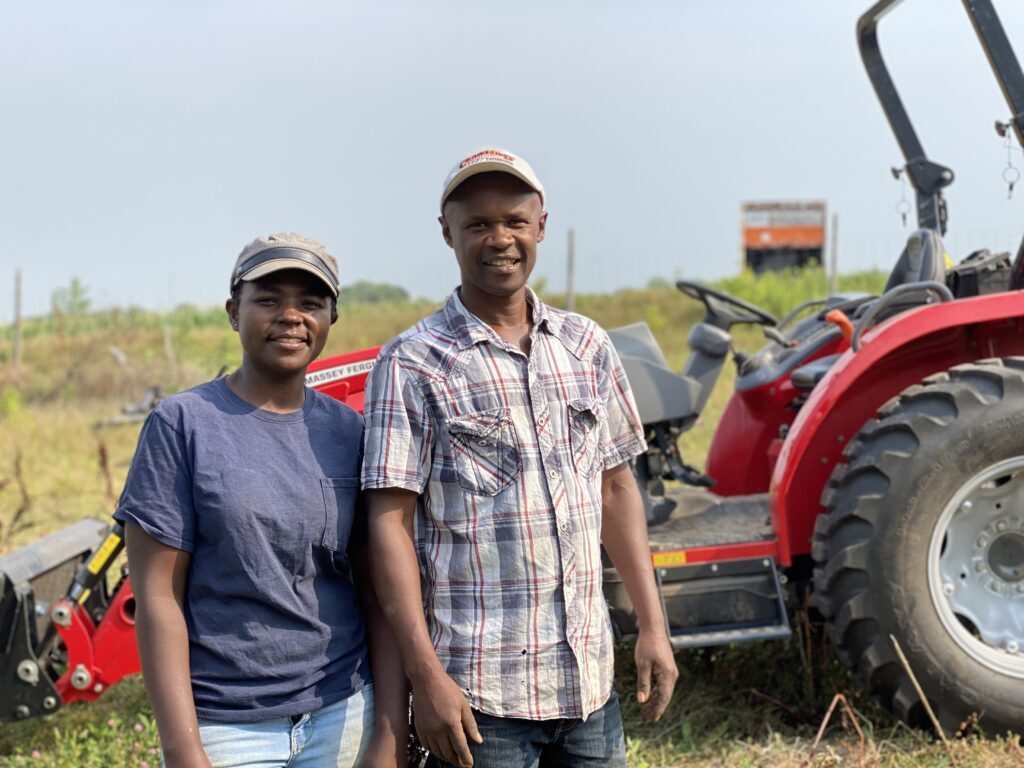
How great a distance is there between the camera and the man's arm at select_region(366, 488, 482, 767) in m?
1.74

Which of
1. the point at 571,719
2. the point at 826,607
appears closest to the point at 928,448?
the point at 826,607

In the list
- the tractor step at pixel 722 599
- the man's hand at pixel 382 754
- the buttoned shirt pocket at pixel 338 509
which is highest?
the buttoned shirt pocket at pixel 338 509

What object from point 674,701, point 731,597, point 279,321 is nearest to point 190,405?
point 279,321

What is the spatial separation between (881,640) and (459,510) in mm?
1673

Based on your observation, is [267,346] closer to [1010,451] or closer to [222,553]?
[222,553]

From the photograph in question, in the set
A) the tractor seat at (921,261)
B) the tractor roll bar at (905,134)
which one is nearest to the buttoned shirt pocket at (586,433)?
the tractor seat at (921,261)

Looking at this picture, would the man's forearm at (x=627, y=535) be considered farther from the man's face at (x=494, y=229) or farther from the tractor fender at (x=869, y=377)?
the tractor fender at (x=869, y=377)

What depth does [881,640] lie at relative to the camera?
3002 mm

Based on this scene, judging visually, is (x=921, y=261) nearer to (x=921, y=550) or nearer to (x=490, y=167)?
(x=921, y=550)

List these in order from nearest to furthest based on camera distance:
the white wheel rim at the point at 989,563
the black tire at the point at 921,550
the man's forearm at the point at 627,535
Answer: the man's forearm at the point at 627,535
the black tire at the point at 921,550
the white wheel rim at the point at 989,563

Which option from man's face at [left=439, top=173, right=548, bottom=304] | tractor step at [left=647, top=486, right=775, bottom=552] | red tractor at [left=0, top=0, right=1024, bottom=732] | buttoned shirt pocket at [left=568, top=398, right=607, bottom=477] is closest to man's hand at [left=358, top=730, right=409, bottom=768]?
buttoned shirt pocket at [left=568, top=398, right=607, bottom=477]

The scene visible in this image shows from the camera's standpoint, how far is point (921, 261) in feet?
12.4

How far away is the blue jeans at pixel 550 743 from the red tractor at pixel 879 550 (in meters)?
1.06

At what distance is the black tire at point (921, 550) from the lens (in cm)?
300
